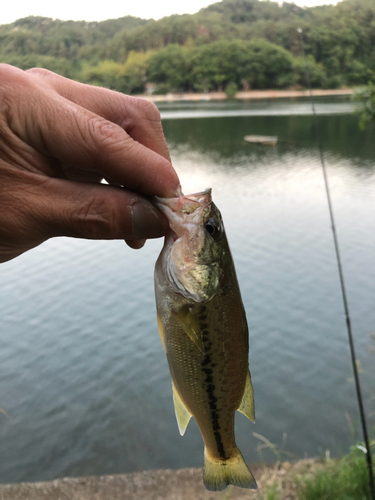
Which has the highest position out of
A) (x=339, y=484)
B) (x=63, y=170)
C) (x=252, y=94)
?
(x=63, y=170)

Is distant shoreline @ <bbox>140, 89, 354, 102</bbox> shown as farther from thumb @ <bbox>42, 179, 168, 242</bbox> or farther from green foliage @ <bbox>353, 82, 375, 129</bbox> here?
thumb @ <bbox>42, 179, 168, 242</bbox>

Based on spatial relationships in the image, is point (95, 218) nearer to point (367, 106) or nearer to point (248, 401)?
point (248, 401)

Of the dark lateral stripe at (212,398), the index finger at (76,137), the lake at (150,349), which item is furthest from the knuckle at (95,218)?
the lake at (150,349)

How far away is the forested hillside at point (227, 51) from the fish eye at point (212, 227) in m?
41.2

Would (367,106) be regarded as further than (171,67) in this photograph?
No

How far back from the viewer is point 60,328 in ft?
34.2

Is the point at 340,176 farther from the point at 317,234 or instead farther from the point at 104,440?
the point at 104,440

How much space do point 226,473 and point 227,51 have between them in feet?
279

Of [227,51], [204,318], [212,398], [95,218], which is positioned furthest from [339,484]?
[227,51]

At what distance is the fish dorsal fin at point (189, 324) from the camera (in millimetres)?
1732

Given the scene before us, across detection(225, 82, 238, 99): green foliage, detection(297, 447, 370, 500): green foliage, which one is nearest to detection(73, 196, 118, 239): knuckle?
detection(297, 447, 370, 500): green foliage

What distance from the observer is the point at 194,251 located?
1742mm

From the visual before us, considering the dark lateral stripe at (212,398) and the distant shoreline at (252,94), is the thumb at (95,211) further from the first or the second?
the distant shoreline at (252,94)

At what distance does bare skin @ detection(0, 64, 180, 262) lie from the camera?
57.7 inches
